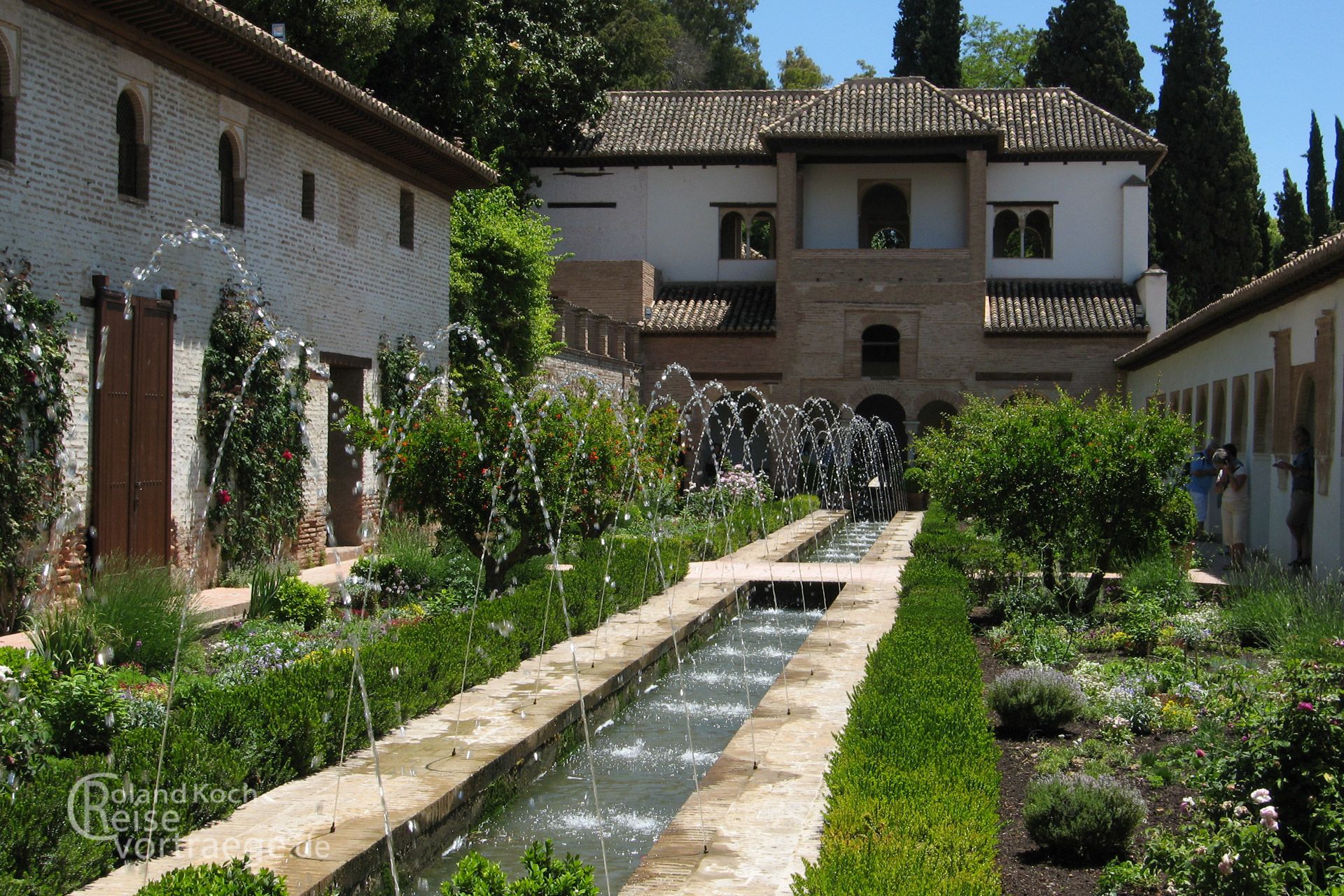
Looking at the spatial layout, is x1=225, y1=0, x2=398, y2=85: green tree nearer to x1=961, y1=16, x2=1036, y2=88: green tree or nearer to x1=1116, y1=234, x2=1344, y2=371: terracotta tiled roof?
x1=1116, y1=234, x2=1344, y2=371: terracotta tiled roof

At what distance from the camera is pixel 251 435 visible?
12.8 metres

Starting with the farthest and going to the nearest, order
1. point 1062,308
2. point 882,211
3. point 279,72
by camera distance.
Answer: point 882,211 → point 1062,308 → point 279,72

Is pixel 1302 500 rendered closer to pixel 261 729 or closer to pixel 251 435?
pixel 251 435

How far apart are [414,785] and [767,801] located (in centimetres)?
157

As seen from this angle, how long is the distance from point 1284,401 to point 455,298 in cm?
1150

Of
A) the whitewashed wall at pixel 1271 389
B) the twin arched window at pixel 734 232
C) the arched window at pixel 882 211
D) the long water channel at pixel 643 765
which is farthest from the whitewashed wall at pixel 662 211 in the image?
the long water channel at pixel 643 765

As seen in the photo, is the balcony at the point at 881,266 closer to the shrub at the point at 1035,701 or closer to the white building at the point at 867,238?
the white building at the point at 867,238

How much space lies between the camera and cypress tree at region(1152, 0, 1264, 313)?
32156 mm

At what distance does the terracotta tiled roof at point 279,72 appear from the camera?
35.1 feet

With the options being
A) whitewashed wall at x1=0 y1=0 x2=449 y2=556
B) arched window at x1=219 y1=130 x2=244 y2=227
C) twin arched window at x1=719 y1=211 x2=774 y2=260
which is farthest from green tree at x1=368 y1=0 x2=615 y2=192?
arched window at x1=219 y1=130 x2=244 y2=227

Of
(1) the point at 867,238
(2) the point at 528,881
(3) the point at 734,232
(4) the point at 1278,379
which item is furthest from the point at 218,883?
(1) the point at 867,238

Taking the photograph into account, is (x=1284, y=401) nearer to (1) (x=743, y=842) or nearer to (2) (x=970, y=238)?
(1) (x=743, y=842)

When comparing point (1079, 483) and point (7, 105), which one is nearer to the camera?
point (7, 105)

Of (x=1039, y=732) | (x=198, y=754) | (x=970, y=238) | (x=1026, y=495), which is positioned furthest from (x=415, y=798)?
(x=970, y=238)
